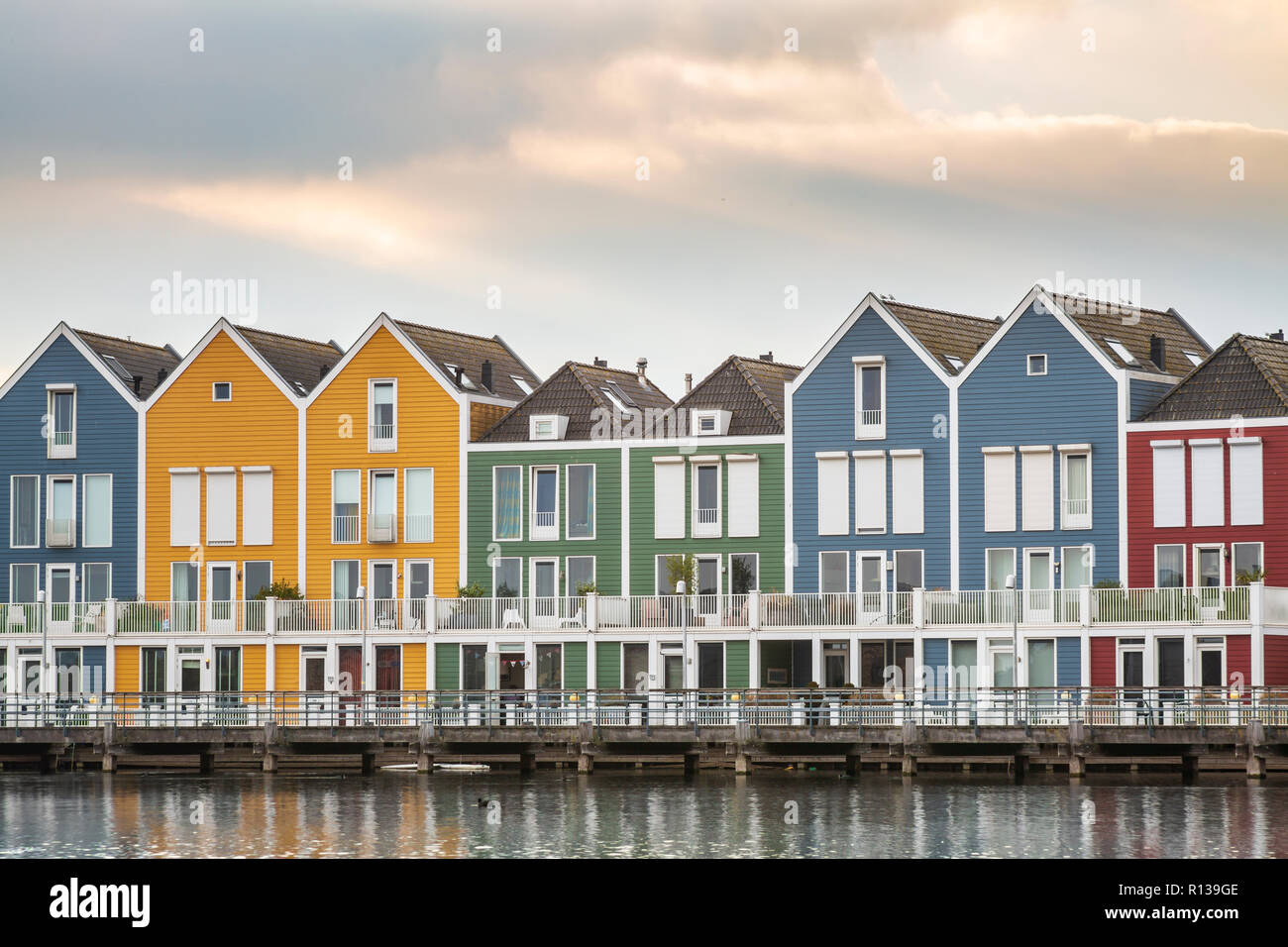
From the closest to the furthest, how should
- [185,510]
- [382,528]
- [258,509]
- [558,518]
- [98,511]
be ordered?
1. [558,518]
2. [382,528]
3. [258,509]
4. [185,510]
5. [98,511]

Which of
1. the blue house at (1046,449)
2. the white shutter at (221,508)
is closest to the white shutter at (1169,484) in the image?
the blue house at (1046,449)

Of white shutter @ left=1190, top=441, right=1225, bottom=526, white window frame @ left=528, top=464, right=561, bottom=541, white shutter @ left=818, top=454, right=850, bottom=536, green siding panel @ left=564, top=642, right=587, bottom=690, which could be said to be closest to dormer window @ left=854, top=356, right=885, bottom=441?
white shutter @ left=818, top=454, right=850, bottom=536

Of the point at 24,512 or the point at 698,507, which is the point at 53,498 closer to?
the point at 24,512

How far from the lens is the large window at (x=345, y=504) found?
7075 cm

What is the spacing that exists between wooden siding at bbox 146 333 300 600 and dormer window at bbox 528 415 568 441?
303 inches

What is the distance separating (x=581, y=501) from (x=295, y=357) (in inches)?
491

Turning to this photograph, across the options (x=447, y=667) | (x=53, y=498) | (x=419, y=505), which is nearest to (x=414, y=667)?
(x=447, y=667)

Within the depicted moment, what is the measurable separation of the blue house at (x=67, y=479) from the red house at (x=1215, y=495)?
102 feet

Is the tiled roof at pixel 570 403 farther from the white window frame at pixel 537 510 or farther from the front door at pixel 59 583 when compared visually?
the front door at pixel 59 583

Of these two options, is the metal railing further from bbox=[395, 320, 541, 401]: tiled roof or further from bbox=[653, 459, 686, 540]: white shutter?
bbox=[395, 320, 541, 401]: tiled roof

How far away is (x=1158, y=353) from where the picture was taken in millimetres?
66750

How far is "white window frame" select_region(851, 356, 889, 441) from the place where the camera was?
217 ft
